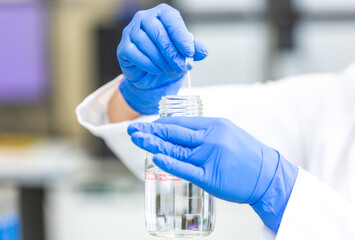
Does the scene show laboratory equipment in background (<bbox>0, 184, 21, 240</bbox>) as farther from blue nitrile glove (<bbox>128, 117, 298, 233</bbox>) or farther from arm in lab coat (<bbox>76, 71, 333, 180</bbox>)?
blue nitrile glove (<bbox>128, 117, 298, 233</bbox>)

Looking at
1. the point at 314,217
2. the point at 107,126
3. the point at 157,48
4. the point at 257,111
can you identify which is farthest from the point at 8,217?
the point at 314,217

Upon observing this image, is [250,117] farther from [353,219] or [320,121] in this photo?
[353,219]

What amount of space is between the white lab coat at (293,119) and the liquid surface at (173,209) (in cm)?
29

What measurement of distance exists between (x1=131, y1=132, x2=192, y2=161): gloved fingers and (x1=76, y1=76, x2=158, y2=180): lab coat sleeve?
14.5 inches

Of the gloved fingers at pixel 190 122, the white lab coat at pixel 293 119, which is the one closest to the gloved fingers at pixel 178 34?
the gloved fingers at pixel 190 122

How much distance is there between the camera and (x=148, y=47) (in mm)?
940

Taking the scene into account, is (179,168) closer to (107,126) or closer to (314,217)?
(314,217)

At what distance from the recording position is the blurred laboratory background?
253 cm

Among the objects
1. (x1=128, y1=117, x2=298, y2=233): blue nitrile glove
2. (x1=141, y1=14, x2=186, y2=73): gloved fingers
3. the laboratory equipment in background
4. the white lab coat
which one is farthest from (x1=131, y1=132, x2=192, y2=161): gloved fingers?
the laboratory equipment in background

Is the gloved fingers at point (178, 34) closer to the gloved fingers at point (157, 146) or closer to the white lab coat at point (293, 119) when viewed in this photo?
the gloved fingers at point (157, 146)

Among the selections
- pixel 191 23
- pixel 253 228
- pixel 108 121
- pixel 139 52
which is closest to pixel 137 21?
pixel 139 52

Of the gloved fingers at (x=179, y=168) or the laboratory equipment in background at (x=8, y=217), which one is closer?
the gloved fingers at (x=179, y=168)

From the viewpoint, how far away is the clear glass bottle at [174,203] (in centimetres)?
88

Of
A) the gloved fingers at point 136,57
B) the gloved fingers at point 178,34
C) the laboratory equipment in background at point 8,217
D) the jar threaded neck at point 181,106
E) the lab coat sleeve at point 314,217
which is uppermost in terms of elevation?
the gloved fingers at point 178,34
